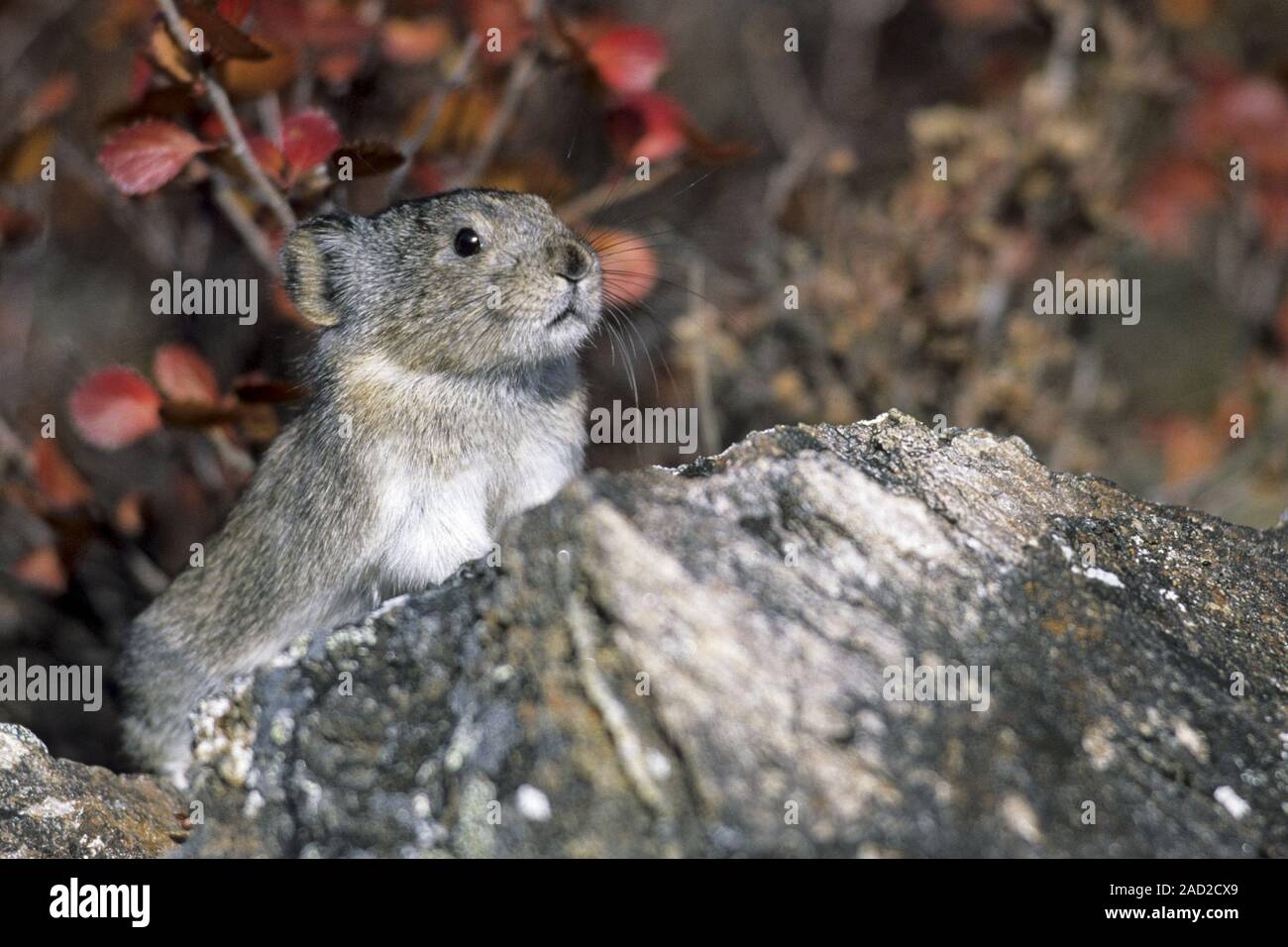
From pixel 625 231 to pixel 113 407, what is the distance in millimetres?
2803

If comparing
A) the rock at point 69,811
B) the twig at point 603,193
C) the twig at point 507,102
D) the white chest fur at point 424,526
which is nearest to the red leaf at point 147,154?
the white chest fur at point 424,526

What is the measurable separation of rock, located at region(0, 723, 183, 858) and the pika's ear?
193cm

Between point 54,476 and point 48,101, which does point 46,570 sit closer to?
point 54,476

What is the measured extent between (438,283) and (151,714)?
2.27m

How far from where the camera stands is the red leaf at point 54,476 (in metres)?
6.48

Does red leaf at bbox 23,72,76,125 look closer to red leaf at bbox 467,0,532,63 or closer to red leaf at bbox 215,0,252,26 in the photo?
red leaf at bbox 215,0,252,26

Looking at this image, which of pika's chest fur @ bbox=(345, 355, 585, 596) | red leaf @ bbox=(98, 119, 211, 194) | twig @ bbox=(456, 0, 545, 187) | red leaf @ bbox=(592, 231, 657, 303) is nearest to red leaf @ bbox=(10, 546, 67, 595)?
red leaf @ bbox=(98, 119, 211, 194)

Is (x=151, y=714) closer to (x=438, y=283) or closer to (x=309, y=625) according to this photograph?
(x=309, y=625)

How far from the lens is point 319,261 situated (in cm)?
529

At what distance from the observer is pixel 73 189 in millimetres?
8898

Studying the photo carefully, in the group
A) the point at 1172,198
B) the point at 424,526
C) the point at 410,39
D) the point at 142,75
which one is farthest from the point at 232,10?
the point at 1172,198

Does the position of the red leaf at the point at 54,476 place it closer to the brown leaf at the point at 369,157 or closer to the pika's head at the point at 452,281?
the pika's head at the point at 452,281

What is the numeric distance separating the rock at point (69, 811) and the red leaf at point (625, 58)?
3607 mm

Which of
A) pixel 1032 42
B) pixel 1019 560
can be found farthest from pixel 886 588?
pixel 1032 42
